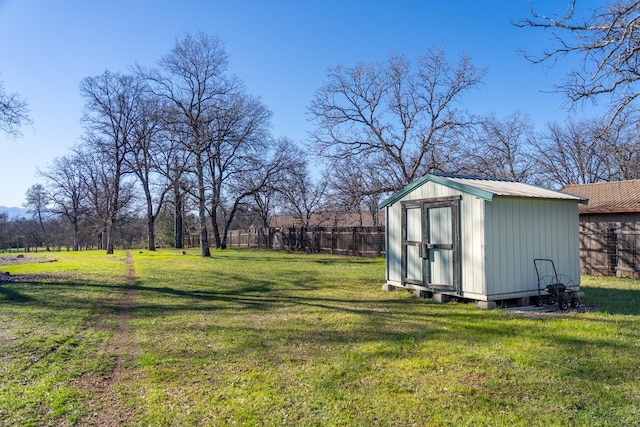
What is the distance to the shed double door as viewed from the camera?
8148 mm

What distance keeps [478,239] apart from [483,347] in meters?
2.79

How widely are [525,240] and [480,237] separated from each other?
1.13 m

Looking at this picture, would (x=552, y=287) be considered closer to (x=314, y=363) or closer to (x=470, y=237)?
(x=470, y=237)

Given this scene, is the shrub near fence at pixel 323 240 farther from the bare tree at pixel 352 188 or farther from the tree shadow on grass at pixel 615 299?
the tree shadow on grass at pixel 615 299

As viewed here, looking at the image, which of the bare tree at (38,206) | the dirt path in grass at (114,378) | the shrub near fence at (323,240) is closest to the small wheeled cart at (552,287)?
the dirt path in grass at (114,378)

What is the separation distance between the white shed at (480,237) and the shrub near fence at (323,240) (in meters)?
12.4

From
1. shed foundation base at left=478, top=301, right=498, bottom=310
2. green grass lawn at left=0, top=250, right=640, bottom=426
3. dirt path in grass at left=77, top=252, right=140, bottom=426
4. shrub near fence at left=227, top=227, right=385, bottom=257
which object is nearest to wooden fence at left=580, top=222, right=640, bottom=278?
green grass lawn at left=0, top=250, right=640, bottom=426

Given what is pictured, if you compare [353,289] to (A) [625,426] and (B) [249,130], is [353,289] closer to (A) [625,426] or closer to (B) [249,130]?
(A) [625,426]

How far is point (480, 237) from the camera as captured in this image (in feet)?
24.9

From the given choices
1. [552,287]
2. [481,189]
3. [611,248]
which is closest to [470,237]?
[481,189]

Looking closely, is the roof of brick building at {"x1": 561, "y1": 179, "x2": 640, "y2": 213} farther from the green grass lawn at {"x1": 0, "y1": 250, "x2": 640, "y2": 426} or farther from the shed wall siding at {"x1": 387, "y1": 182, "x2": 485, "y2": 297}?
the shed wall siding at {"x1": 387, "y1": 182, "x2": 485, "y2": 297}

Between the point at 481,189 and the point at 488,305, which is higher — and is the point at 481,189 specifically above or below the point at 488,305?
above

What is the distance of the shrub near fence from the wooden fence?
9384 millimetres

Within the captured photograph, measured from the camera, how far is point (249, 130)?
2584 centimetres
